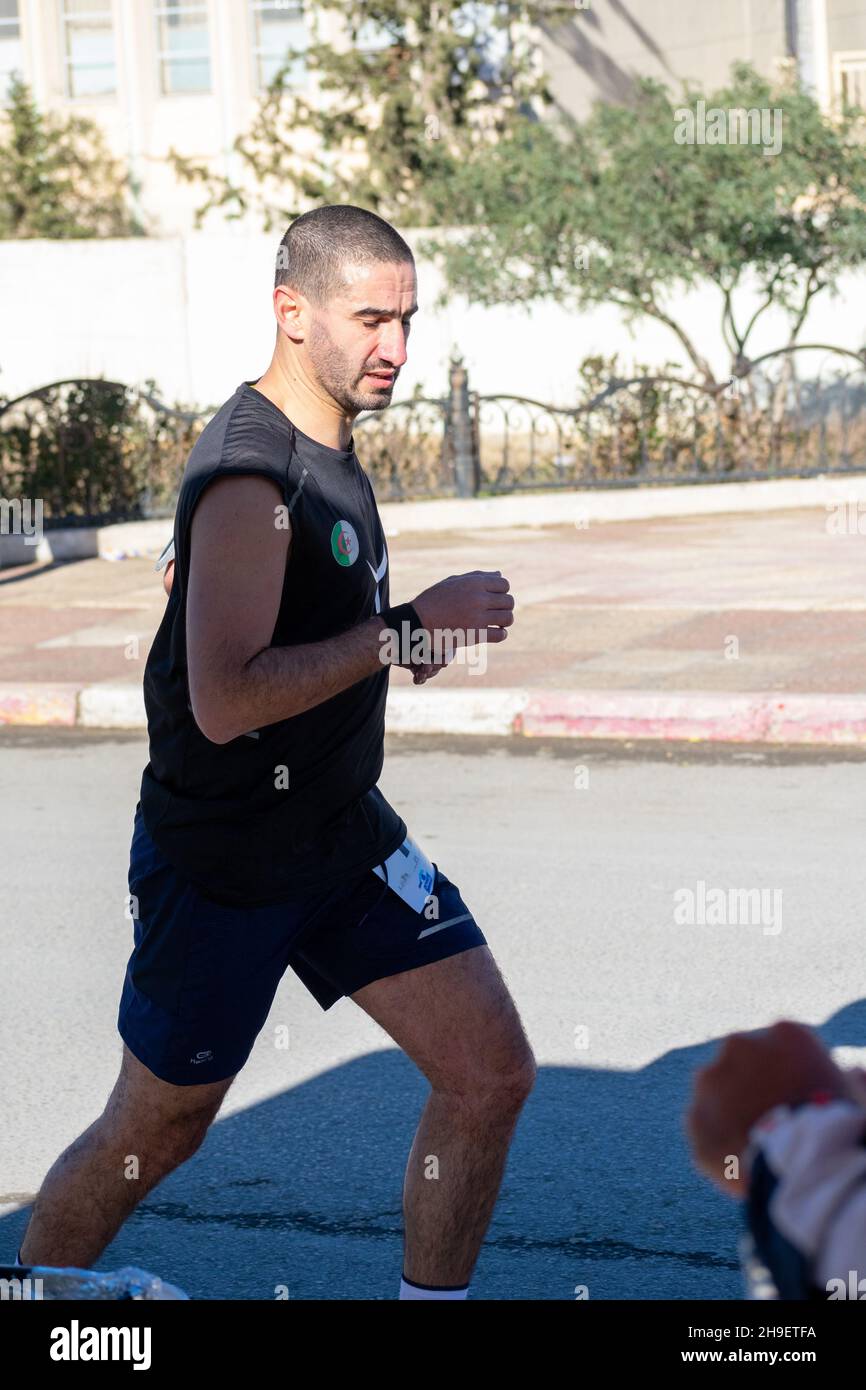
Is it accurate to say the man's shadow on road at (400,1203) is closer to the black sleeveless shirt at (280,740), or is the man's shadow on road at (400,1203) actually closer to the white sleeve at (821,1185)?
the black sleeveless shirt at (280,740)

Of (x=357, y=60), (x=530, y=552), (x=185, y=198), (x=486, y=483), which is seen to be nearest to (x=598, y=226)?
(x=486, y=483)

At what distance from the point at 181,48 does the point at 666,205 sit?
48.7 ft

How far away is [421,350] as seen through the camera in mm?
25328

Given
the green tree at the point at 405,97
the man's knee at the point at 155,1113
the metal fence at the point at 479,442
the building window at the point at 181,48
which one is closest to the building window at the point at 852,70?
the green tree at the point at 405,97

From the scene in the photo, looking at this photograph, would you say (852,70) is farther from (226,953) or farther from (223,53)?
(226,953)

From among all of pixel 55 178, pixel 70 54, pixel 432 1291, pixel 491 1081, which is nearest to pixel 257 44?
pixel 70 54

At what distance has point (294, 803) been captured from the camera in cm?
317

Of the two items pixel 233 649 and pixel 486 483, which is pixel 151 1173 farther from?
pixel 486 483

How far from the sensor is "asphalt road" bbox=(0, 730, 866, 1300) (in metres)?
4.02

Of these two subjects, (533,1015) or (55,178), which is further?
(55,178)

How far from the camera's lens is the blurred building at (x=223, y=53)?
95.6ft

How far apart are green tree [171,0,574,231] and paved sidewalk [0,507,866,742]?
10770 millimetres

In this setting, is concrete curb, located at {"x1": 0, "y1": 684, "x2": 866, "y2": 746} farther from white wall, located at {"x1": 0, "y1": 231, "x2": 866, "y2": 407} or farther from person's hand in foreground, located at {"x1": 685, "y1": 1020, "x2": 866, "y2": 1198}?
white wall, located at {"x1": 0, "y1": 231, "x2": 866, "y2": 407}

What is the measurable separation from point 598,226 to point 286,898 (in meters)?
16.7
